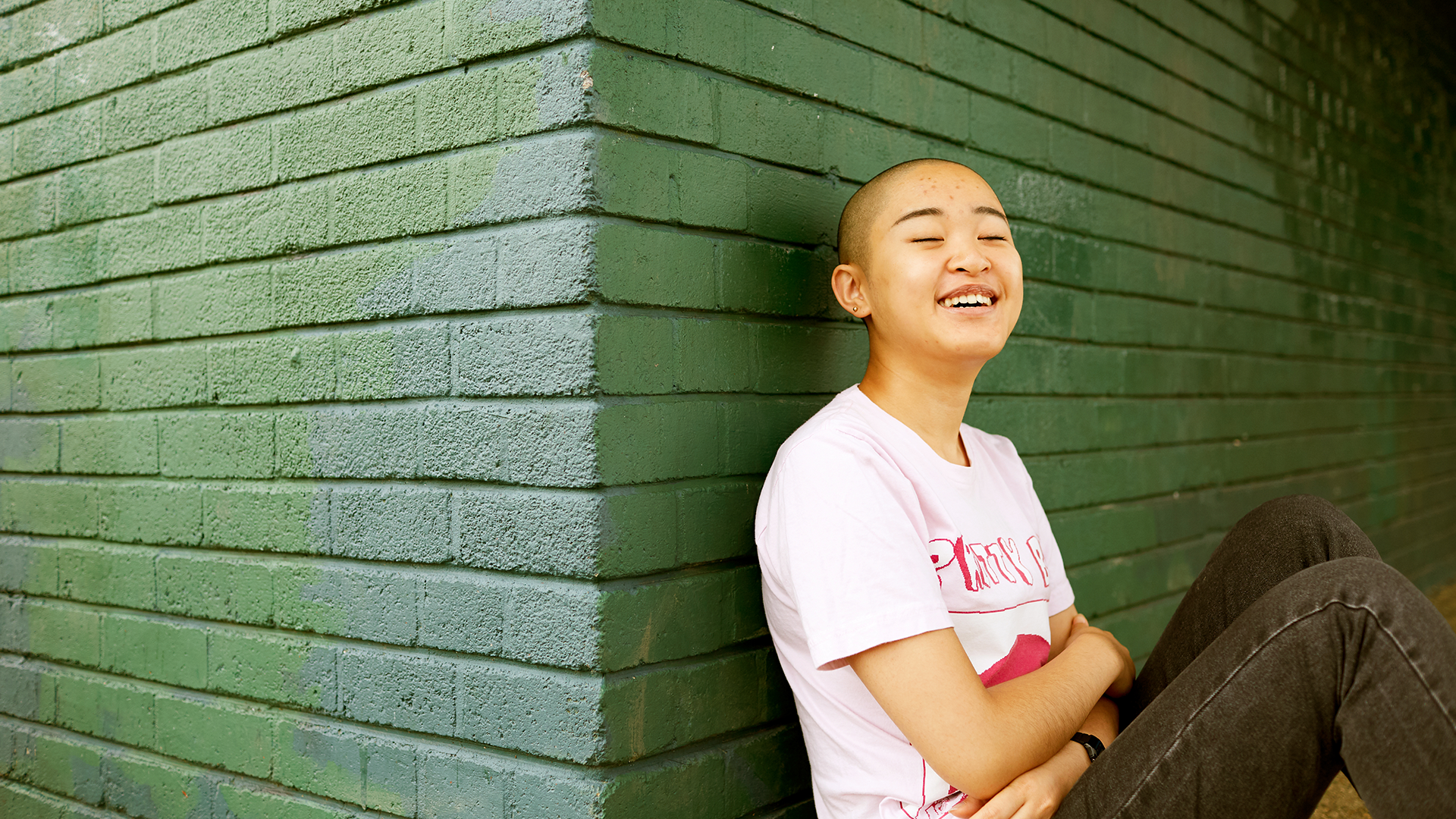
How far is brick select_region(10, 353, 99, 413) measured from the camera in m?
Result: 2.78

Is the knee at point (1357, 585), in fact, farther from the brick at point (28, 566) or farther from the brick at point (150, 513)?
the brick at point (28, 566)

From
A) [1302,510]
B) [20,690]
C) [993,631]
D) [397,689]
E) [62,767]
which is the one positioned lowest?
[62,767]

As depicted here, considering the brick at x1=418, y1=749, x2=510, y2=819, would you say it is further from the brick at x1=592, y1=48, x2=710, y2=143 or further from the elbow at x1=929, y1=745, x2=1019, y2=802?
the brick at x1=592, y1=48, x2=710, y2=143

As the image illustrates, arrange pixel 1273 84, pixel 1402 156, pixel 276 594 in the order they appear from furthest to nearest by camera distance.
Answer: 1. pixel 1402 156
2. pixel 1273 84
3. pixel 276 594

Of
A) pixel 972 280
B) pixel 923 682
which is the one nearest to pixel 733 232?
pixel 972 280

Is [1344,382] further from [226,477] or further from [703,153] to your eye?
[226,477]

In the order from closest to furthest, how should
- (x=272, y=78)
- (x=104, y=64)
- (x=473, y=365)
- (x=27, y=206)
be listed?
1. (x=473, y=365)
2. (x=272, y=78)
3. (x=104, y=64)
4. (x=27, y=206)

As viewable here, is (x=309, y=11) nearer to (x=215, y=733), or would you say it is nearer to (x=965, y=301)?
(x=965, y=301)

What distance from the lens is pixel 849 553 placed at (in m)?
1.73

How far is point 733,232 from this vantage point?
6.86 feet

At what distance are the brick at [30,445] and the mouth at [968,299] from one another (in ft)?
7.94

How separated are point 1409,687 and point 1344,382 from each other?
14.1 feet

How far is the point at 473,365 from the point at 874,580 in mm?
853

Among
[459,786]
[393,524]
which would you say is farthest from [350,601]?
[459,786]
